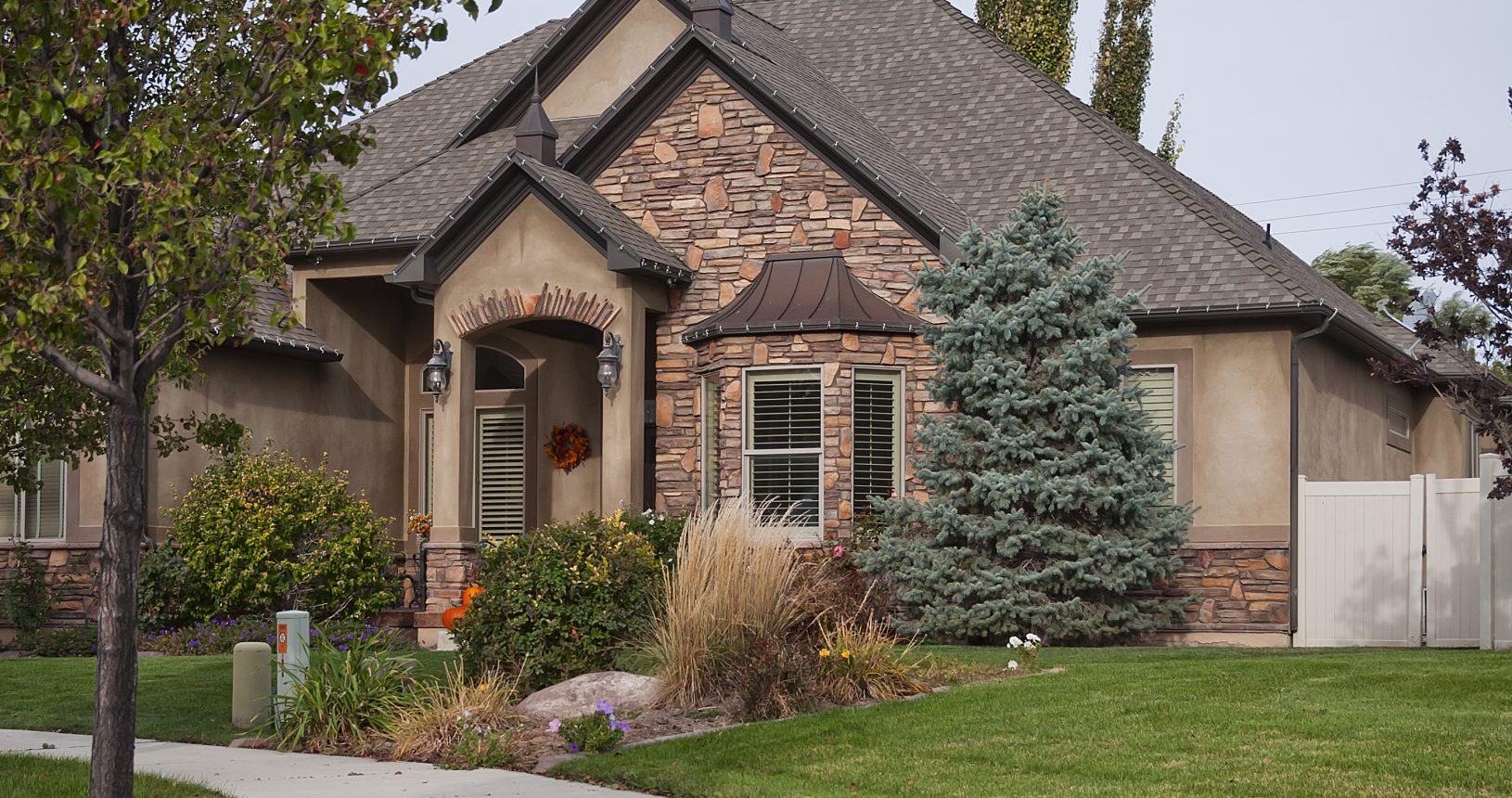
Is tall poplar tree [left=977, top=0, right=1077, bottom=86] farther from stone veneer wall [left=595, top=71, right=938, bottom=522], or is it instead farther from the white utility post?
the white utility post

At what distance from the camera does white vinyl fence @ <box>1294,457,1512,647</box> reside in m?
15.5

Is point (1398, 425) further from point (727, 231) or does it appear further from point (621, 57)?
point (621, 57)

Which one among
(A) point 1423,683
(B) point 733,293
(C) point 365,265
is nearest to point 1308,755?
(A) point 1423,683

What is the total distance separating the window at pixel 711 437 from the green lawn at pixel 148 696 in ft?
12.0

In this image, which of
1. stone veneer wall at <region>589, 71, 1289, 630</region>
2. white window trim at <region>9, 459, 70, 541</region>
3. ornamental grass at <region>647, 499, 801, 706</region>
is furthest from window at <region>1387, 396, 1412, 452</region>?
white window trim at <region>9, 459, 70, 541</region>

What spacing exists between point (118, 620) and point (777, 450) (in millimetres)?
11181

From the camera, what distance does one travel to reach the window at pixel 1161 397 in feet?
→ 58.5

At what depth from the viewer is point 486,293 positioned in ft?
59.8

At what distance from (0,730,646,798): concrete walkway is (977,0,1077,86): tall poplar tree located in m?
22.1

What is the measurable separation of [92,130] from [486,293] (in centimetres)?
1133

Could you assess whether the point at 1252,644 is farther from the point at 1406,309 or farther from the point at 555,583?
the point at 555,583

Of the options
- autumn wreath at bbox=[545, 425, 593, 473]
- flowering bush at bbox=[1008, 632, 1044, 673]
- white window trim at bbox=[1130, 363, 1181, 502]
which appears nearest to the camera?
flowering bush at bbox=[1008, 632, 1044, 673]

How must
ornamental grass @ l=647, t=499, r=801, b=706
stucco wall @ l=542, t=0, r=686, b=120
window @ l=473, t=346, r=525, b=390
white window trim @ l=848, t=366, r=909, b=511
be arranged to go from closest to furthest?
ornamental grass @ l=647, t=499, r=801, b=706 → white window trim @ l=848, t=366, r=909, b=511 → window @ l=473, t=346, r=525, b=390 → stucco wall @ l=542, t=0, r=686, b=120

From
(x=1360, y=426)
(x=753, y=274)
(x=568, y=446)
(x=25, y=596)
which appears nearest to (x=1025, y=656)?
(x=753, y=274)
